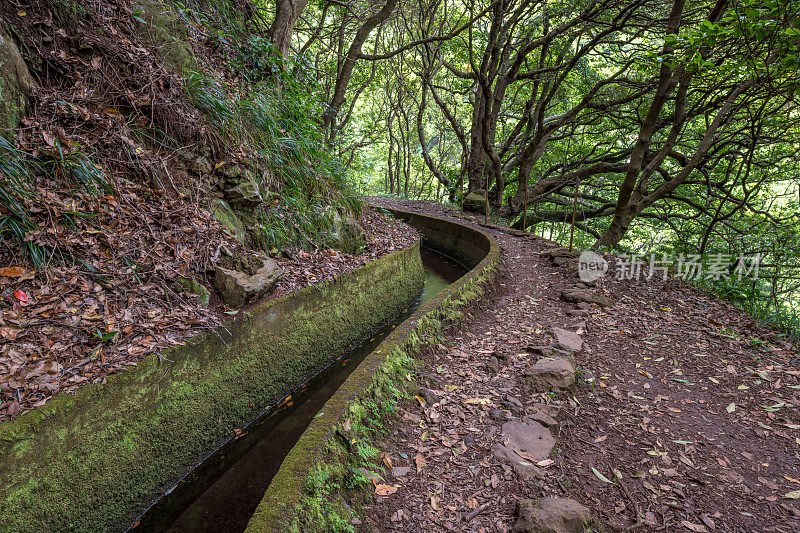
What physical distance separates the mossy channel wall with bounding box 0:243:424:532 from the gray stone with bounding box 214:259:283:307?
16 centimetres

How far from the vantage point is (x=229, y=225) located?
397cm

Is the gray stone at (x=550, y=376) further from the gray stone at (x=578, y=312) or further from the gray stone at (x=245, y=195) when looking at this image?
the gray stone at (x=245, y=195)

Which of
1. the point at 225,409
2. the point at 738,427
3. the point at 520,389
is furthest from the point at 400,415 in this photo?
the point at 738,427

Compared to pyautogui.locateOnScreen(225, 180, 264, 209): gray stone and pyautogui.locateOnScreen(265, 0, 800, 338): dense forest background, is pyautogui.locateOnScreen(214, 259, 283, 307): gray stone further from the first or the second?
pyautogui.locateOnScreen(265, 0, 800, 338): dense forest background

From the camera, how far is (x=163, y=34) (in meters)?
4.18

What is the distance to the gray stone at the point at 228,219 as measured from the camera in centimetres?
389

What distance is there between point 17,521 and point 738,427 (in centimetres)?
464

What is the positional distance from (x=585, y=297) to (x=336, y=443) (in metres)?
3.85

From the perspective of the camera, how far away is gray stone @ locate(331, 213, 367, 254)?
5359 mm

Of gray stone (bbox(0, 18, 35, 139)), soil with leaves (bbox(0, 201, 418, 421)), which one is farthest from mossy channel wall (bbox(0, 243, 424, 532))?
gray stone (bbox(0, 18, 35, 139))

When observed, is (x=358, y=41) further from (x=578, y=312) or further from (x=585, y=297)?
(x=578, y=312)

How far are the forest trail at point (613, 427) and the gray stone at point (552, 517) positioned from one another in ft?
0.12

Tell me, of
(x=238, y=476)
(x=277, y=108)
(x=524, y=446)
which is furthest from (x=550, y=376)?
(x=277, y=108)

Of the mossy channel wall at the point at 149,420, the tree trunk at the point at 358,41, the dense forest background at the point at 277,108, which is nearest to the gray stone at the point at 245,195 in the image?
the dense forest background at the point at 277,108
